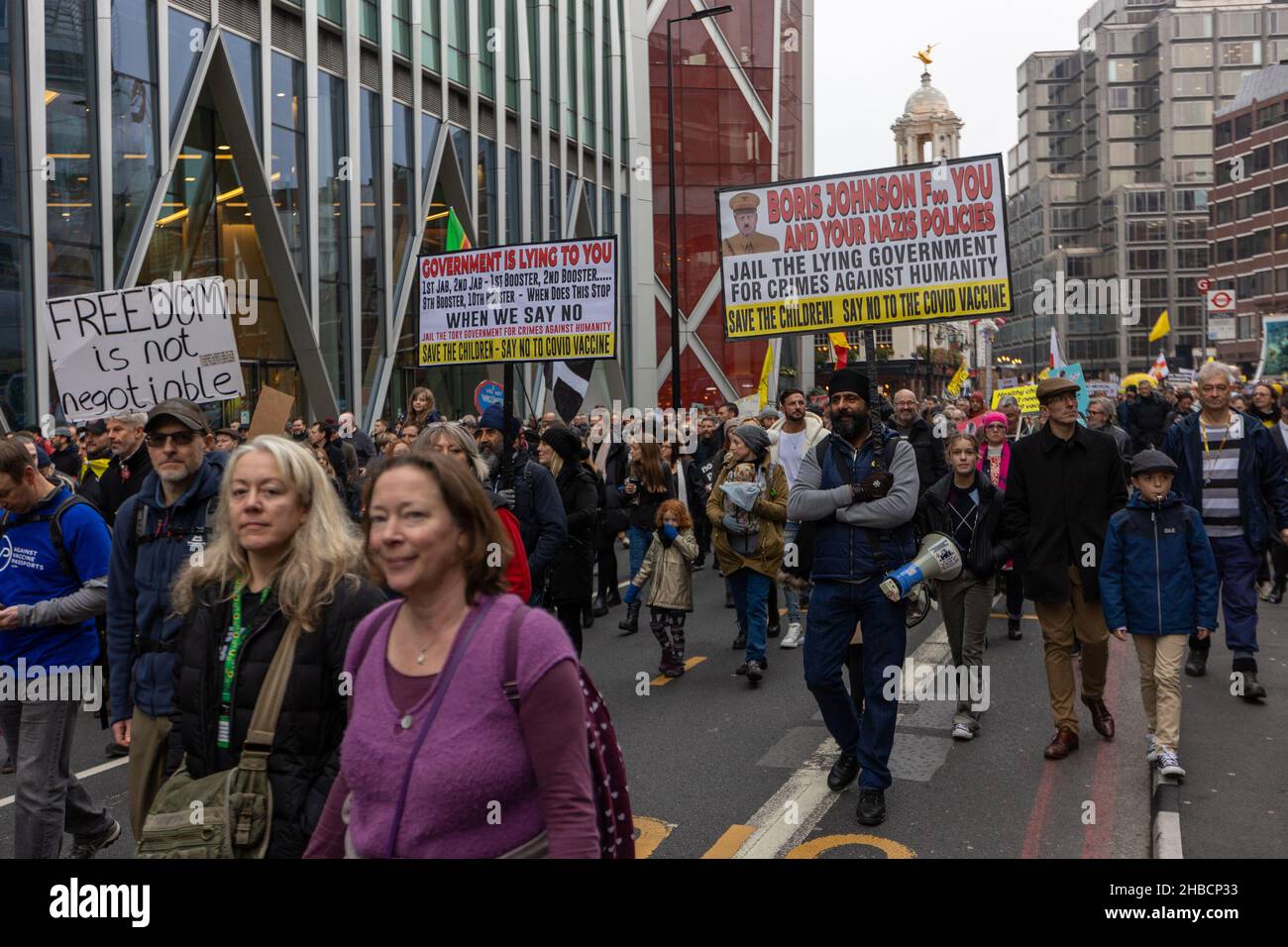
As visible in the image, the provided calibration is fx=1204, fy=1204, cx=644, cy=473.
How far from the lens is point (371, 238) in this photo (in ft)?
78.2

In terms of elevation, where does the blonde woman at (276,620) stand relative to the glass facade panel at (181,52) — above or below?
below

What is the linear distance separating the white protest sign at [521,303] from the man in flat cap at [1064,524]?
21.1 ft

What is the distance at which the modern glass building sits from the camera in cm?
1535

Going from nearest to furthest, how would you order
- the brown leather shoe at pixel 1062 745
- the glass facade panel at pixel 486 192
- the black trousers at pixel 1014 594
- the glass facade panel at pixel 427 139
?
the brown leather shoe at pixel 1062 745, the black trousers at pixel 1014 594, the glass facade panel at pixel 427 139, the glass facade panel at pixel 486 192

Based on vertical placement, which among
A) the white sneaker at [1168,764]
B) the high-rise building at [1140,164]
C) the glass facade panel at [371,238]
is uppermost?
the high-rise building at [1140,164]

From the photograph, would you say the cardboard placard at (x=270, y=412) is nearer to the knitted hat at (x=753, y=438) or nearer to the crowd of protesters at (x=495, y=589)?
the crowd of protesters at (x=495, y=589)

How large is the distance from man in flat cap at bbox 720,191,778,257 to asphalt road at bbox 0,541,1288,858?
3657 mm

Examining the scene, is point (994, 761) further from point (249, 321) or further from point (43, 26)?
point (249, 321)

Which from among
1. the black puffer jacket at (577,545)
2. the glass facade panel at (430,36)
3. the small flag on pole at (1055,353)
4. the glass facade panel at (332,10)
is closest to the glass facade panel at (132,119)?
the glass facade panel at (332,10)

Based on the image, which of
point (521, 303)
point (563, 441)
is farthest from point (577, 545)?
point (521, 303)

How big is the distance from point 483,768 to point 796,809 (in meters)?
3.85

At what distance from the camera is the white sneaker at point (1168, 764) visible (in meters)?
6.03

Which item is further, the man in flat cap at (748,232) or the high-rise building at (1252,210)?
the high-rise building at (1252,210)
